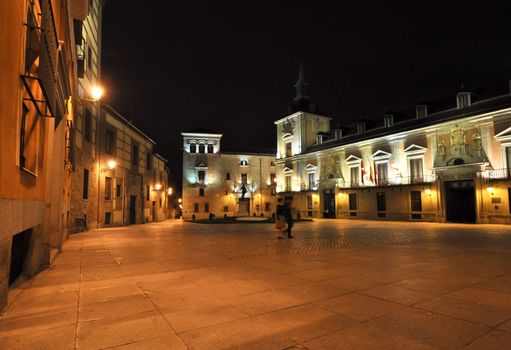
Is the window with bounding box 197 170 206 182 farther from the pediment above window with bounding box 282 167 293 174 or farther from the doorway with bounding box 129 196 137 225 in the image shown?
the doorway with bounding box 129 196 137 225

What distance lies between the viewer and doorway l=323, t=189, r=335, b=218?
1622 inches

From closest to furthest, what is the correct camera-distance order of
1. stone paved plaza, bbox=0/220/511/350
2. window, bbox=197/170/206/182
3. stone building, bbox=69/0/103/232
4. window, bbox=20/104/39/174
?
stone paved plaza, bbox=0/220/511/350
window, bbox=20/104/39/174
stone building, bbox=69/0/103/232
window, bbox=197/170/206/182

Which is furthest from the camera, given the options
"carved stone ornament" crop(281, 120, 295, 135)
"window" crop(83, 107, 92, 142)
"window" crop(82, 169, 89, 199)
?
"carved stone ornament" crop(281, 120, 295, 135)

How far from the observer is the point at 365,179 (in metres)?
36.9

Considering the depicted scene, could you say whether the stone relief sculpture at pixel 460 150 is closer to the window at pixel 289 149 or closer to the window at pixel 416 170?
the window at pixel 416 170

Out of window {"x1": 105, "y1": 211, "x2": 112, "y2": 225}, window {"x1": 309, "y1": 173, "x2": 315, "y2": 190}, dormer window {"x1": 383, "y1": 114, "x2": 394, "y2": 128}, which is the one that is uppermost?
dormer window {"x1": 383, "y1": 114, "x2": 394, "y2": 128}

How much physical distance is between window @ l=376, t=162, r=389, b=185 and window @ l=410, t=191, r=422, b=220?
11.6 ft

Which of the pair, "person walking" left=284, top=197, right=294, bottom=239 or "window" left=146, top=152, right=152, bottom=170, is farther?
"window" left=146, top=152, right=152, bottom=170

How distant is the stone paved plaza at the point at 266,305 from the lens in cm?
349

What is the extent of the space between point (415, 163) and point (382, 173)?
390 cm

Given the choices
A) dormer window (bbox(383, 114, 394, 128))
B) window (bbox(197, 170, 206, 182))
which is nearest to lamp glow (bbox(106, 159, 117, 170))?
dormer window (bbox(383, 114, 394, 128))

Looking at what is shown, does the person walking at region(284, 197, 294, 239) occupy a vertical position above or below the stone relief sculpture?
below

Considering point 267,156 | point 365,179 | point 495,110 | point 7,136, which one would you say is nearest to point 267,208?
point 267,156

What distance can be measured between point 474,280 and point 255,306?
14.2ft
